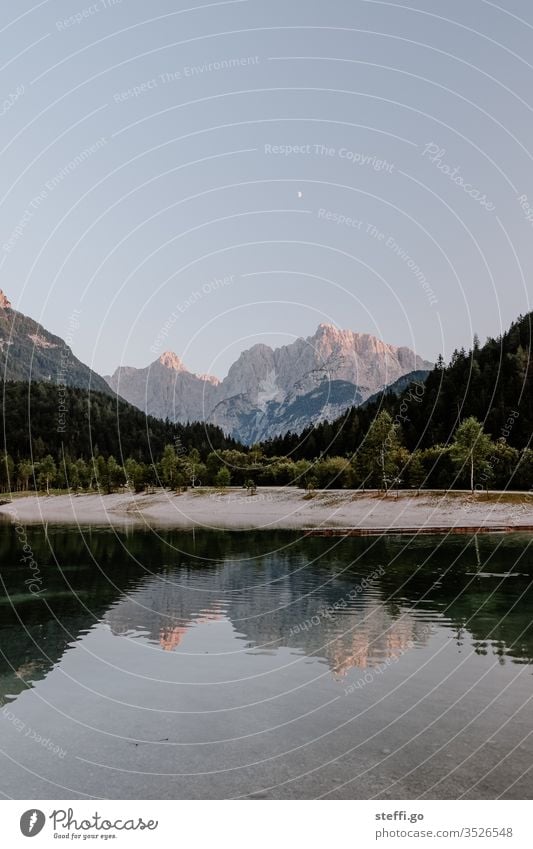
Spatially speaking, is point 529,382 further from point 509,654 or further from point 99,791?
point 99,791

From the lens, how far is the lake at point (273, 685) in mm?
15539

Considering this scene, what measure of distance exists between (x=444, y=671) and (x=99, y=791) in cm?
1370

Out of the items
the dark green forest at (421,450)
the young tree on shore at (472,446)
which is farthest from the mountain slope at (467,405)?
the young tree on shore at (472,446)

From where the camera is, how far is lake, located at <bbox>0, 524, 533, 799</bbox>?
51.0 feet

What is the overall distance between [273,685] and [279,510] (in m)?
98.3

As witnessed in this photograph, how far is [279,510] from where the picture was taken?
121m

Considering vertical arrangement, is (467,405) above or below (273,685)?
above
